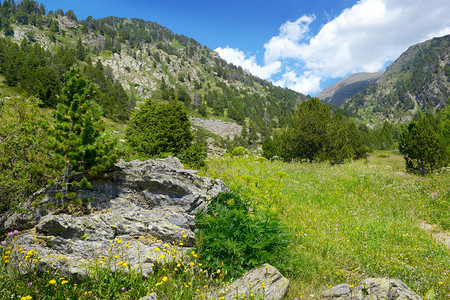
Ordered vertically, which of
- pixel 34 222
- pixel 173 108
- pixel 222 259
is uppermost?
pixel 173 108

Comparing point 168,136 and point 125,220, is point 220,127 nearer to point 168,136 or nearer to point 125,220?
point 168,136

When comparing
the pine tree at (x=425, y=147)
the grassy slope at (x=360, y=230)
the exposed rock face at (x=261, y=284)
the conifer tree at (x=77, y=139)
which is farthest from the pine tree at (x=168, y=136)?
the pine tree at (x=425, y=147)

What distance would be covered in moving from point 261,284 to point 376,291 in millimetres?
1748

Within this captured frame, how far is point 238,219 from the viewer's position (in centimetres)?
461

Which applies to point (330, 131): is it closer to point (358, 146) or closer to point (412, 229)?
point (412, 229)

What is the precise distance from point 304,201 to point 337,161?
14.2 metres

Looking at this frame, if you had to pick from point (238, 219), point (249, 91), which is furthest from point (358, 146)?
point (249, 91)

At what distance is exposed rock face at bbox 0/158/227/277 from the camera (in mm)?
3955

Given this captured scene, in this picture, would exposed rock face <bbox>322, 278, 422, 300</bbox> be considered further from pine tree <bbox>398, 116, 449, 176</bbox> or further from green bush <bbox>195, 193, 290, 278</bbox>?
pine tree <bbox>398, 116, 449, 176</bbox>

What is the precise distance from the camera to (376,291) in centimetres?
330

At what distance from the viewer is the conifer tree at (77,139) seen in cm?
525

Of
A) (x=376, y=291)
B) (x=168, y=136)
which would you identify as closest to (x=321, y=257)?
(x=376, y=291)

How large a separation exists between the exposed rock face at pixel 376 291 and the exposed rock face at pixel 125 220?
113 inches

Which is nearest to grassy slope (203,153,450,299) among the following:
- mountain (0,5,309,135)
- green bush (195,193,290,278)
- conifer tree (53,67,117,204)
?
green bush (195,193,290,278)
